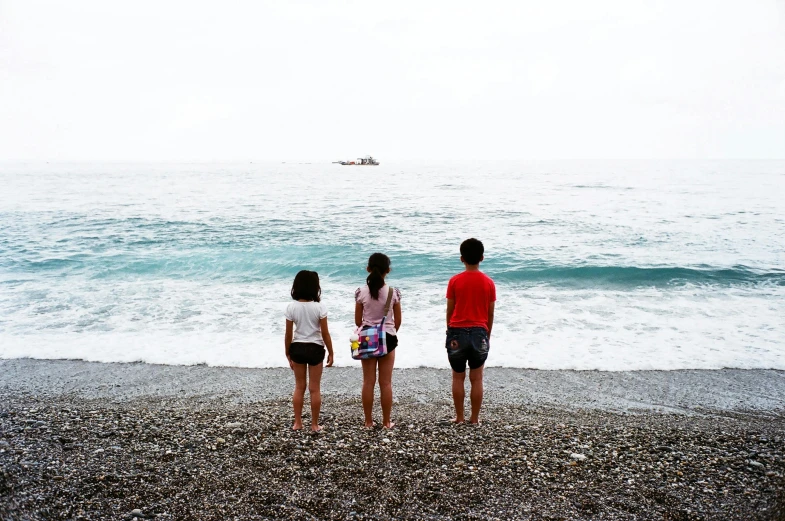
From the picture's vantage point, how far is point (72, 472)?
3.80m

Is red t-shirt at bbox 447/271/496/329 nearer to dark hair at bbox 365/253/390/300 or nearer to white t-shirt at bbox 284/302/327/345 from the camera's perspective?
dark hair at bbox 365/253/390/300

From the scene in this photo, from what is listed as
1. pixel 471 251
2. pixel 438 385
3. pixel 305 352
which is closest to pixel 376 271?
pixel 471 251

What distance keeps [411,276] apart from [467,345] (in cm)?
1076

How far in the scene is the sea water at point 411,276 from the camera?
901cm

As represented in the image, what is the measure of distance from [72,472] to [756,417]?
777cm

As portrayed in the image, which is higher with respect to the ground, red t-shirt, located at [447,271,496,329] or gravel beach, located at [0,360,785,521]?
red t-shirt, located at [447,271,496,329]

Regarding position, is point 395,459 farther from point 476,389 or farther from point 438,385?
point 438,385

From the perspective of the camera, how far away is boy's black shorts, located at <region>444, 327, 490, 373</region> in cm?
459

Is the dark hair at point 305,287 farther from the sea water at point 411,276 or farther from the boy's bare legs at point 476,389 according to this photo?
the sea water at point 411,276

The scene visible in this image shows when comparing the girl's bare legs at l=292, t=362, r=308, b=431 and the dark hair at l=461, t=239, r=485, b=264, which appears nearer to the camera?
the dark hair at l=461, t=239, r=485, b=264

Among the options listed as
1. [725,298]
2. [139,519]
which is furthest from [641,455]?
[725,298]

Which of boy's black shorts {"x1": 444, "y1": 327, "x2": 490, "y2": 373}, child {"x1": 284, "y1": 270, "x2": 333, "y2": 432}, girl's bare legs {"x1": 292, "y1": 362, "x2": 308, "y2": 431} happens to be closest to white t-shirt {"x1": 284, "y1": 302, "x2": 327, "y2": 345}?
child {"x1": 284, "y1": 270, "x2": 333, "y2": 432}

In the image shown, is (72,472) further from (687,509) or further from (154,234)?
(154,234)

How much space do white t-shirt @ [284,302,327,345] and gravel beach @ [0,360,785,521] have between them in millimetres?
1019
